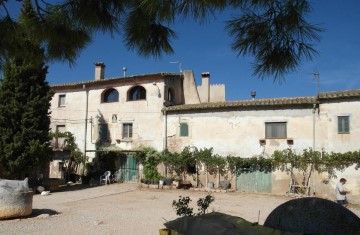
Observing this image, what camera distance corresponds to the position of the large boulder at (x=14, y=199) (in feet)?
40.2

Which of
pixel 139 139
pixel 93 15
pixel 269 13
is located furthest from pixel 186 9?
pixel 139 139

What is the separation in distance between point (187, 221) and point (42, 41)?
3795 mm

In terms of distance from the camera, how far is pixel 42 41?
4.47 meters

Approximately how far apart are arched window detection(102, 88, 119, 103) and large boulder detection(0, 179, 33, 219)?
16232 mm

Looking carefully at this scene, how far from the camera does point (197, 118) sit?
2512 cm

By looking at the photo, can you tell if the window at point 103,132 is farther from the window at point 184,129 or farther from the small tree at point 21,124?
the small tree at point 21,124

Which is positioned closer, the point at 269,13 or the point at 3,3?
the point at 269,13

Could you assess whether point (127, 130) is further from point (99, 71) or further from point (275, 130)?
point (275, 130)

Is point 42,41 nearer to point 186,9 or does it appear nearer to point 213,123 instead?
point 186,9

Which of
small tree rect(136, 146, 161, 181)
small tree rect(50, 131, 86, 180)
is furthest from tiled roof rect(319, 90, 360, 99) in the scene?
small tree rect(50, 131, 86, 180)

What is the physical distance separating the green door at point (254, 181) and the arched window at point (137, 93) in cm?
989

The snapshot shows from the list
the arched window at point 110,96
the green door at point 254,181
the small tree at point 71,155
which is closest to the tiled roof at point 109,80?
the arched window at point 110,96

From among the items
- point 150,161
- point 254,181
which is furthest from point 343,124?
point 150,161

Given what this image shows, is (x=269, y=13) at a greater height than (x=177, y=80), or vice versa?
(x=177, y=80)
